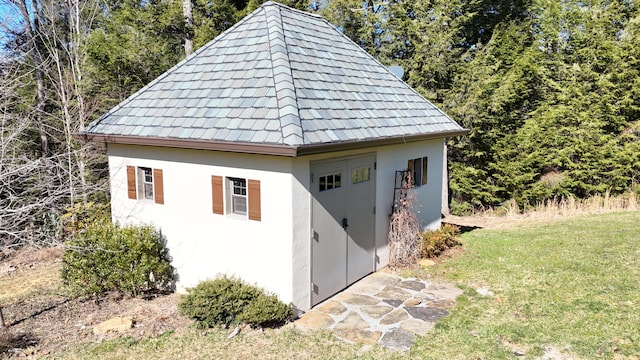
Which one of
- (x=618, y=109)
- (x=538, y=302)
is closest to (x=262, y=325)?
(x=538, y=302)

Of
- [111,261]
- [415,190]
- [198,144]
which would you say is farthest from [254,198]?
[415,190]

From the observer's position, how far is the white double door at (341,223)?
7.05 m

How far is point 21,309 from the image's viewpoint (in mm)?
7738

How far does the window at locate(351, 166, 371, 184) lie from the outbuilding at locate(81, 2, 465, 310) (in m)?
0.02

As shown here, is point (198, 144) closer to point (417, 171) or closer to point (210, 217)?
point (210, 217)

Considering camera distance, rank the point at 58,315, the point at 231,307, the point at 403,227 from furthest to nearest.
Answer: the point at 403,227, the point at 58,315, the point at 231,307

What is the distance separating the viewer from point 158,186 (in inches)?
321

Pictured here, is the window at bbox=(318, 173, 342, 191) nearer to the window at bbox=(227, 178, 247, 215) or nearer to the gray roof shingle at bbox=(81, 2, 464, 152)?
the gray roof shingle at bbox=(81, 2, 464, 152)

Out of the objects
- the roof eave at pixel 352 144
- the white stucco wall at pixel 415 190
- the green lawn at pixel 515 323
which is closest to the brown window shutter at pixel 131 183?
the green lawn at pixel 515 323

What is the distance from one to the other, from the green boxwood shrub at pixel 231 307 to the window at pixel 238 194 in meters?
1.22

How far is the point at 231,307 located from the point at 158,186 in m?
2.95

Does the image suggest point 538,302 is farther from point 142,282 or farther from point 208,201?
point 142,282

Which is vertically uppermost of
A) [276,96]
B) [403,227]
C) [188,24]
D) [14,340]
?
[188,24]

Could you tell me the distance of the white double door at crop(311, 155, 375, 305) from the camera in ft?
23.1
